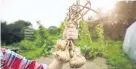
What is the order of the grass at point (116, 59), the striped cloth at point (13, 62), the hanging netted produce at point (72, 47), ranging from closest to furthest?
the hanging netted produce at point (72, 47) → the striped cloth at point (13, 62) → the grass at point (116, 59)

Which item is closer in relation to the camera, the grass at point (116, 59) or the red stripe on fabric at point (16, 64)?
the red stripe on fabric at point (16, 64)

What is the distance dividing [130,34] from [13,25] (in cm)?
50

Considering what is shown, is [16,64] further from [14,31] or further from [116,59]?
[116,59]

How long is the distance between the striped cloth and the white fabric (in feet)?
1.24

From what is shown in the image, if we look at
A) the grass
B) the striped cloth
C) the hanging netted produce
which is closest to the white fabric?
the grass

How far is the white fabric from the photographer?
3.99 feet

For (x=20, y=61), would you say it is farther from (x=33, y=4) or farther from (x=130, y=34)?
(x=130, y=34)

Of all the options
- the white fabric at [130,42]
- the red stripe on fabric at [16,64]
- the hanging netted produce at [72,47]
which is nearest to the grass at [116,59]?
the white fabric at [130,42]

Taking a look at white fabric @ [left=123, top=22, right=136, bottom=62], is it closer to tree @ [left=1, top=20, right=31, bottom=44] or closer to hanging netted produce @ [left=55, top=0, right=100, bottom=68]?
hanging netted produce @ [left=55, top=0, right=100, bottom=68]

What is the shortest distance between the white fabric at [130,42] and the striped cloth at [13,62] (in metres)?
0.38

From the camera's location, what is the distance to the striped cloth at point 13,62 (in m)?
1.09

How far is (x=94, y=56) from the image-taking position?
122 centimetres

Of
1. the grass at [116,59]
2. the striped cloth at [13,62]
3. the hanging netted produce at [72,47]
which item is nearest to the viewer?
the hanging netted produce at [72,47]

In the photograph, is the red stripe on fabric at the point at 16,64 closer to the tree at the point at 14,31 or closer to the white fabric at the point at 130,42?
the tree at the point at 14,31
